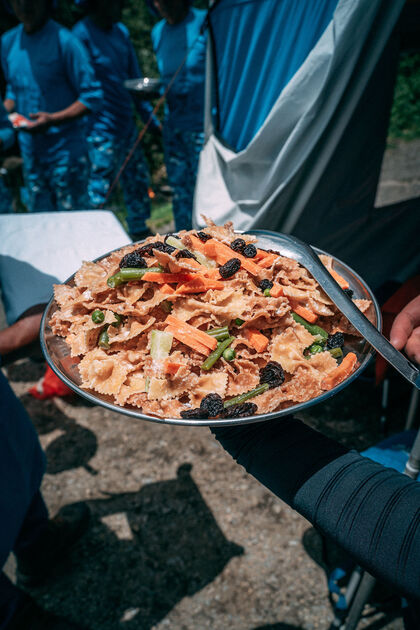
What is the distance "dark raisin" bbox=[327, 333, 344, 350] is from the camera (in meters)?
1.81

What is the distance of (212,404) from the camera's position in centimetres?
154

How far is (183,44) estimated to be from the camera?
612 cm

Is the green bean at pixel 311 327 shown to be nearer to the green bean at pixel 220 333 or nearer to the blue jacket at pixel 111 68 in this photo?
the green bean at pixel 220 333

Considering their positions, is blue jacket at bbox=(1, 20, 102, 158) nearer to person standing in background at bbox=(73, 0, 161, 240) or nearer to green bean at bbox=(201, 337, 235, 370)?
person standing in background at bbox=(73, 0, 161, 240)

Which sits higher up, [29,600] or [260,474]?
[260,474]

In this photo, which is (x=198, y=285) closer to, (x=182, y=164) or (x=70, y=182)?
(x=182, y=164)

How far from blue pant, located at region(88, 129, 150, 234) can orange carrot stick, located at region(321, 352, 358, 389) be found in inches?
204

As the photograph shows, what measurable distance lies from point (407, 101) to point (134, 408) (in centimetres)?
1584

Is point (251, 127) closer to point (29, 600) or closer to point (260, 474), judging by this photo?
point (260, 474)

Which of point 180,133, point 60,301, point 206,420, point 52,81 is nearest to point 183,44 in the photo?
point 180,133

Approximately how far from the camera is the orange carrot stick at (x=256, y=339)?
1.81 meters

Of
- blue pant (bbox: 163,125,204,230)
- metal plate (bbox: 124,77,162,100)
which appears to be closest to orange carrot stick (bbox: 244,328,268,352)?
blue pant (bbox: 163,125,204,230)

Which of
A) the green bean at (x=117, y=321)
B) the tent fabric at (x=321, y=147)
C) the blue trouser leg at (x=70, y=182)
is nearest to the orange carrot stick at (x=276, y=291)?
the green bean at (x=117, y=321)

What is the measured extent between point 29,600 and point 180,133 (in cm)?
619
